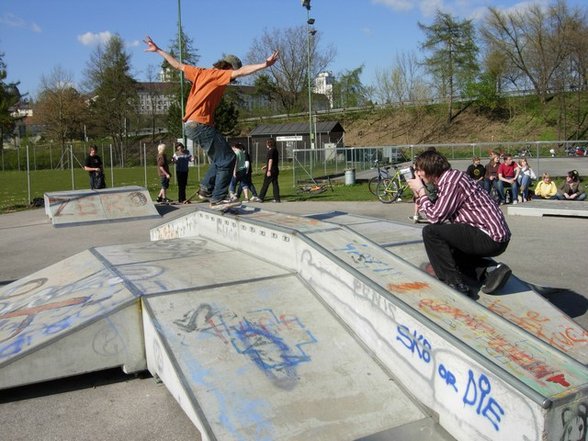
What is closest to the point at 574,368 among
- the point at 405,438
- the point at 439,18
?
the point at 405,438

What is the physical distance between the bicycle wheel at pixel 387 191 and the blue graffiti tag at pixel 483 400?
46.6 feet

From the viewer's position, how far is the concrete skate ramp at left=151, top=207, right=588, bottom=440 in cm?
287

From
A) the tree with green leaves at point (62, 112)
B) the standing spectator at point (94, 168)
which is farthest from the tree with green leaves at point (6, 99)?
the standing spectator at point (94, 168)

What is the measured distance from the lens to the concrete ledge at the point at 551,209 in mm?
12820

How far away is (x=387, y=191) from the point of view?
17297 mm

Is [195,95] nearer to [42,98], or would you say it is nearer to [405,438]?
[405,438]

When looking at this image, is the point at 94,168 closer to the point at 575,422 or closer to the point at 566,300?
the point at 566,300

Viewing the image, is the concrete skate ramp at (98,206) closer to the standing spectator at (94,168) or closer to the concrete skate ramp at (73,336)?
the standing spectator at (94,168)

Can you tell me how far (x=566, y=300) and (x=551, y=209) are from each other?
25.1ft

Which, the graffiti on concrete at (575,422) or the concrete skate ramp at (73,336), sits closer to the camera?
the graffiti on concrete at (575,422)

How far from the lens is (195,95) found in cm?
640

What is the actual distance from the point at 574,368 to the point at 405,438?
107cm

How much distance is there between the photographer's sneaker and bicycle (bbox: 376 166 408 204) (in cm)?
1248

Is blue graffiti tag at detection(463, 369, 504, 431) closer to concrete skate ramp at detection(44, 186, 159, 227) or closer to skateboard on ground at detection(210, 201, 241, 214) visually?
skateboard on ground at detection(210, 201, 241, 214)
